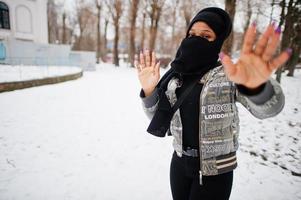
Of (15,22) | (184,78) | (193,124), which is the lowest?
(193,124)

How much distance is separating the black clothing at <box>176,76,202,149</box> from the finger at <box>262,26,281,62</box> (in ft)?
2.01

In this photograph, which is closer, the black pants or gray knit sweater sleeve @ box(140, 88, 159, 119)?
the black pants

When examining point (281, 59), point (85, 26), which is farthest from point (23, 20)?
point (281, 59)

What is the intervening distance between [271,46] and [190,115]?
2.63ft

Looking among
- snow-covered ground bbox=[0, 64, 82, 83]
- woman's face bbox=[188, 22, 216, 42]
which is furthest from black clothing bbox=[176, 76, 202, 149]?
snow-covered ground bbox=[0, 64, 82, 83]

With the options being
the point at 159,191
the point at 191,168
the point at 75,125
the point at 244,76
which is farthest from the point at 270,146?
the point at 75,125

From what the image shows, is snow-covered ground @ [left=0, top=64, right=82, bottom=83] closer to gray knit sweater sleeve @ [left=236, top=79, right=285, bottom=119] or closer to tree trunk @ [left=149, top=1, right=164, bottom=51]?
gray knit sweater sleeve @ [left=236, top=79, right=285, bottom=119]

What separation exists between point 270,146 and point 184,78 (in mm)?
4815

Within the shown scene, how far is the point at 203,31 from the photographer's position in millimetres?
1722

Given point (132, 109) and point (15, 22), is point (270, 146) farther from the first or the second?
point (15, 22)

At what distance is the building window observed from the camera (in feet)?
73.0

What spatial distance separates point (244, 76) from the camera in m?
1.17

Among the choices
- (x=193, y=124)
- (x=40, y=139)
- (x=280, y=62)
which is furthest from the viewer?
(x=40, y=139)

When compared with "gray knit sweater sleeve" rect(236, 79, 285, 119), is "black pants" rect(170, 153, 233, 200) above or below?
below
